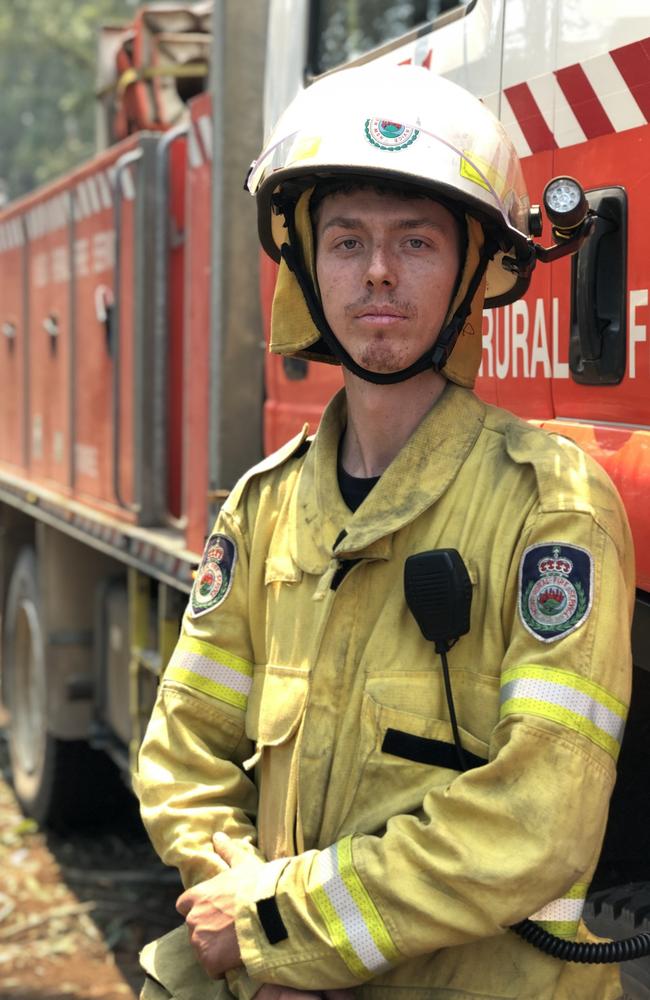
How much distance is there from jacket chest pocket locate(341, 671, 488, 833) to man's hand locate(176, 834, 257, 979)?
0.17 metres

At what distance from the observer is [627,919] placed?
6.50 feet

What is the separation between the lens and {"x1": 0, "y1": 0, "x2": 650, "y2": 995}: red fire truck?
205 cm

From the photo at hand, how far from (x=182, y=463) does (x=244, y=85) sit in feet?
4.29

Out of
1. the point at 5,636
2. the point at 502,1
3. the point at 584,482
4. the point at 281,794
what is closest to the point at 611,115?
the point at 502,1

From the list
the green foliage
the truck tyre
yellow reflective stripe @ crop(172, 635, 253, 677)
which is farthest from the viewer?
the green foliage

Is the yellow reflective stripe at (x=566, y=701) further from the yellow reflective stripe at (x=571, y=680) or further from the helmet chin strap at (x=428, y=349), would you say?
the helmet chin strap at (x=428, y=349)

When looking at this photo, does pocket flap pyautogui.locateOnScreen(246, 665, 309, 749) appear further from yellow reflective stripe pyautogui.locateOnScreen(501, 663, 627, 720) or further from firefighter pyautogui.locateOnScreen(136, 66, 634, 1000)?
yellow reflective stripe pyautogui.locateOnScreen(501, 663, 627, 720)

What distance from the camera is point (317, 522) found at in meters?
1.97

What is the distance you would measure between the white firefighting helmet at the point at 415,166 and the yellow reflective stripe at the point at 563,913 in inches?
28.0

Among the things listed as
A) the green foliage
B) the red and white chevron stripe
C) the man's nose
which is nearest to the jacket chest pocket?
the man's nose

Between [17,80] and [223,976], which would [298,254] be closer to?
[223,976]

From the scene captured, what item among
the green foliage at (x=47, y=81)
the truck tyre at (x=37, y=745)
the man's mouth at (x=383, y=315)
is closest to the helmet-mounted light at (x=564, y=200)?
the man's mouth at (x=383, y=315)

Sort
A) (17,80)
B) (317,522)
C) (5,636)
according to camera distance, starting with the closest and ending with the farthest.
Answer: (317,522) < (5,636) < (17,80)

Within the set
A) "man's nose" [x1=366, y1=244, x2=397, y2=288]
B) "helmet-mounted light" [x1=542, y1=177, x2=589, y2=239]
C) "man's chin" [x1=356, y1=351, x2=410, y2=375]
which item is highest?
"helmet-mounted light" [x1=542, y1=177, x2=589, y2=239]
